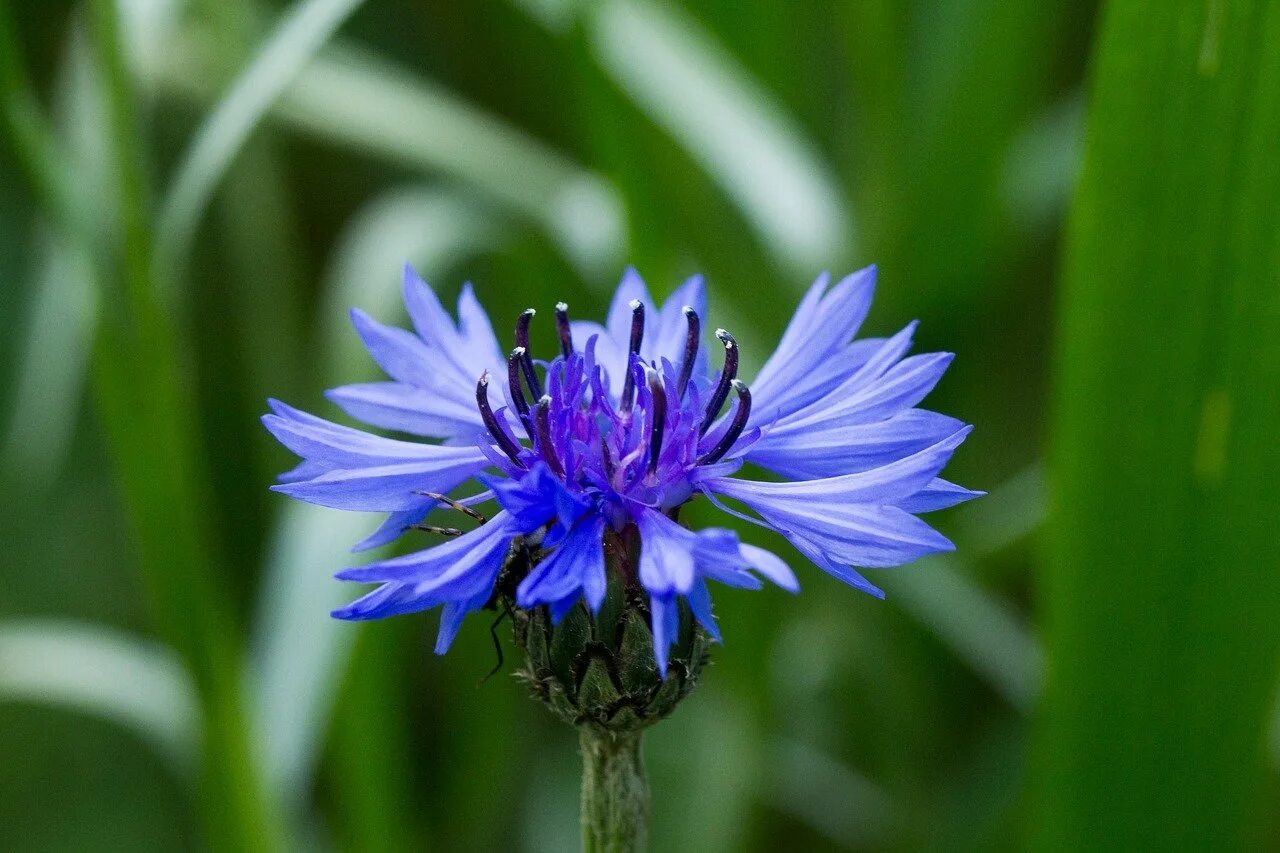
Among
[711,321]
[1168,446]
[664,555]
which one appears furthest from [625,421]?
[711,321]

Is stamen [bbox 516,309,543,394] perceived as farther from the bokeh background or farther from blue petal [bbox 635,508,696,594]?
the bokeh background

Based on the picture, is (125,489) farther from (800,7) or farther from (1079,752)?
(800,7)

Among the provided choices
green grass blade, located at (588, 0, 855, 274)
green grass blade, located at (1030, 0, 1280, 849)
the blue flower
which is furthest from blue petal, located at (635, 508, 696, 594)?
green grass blade, located at (588, 0, 855, 274)

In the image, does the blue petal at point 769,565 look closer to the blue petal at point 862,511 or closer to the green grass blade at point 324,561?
the blue petal at point 862,511

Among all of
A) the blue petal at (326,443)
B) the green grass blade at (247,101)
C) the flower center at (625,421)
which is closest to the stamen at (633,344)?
the flower center at (625,421)

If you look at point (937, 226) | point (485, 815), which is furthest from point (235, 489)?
point (937, 226)

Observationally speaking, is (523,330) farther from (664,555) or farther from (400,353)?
→ (664,555)

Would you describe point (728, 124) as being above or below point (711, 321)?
above

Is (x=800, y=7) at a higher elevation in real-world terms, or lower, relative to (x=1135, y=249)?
higher
